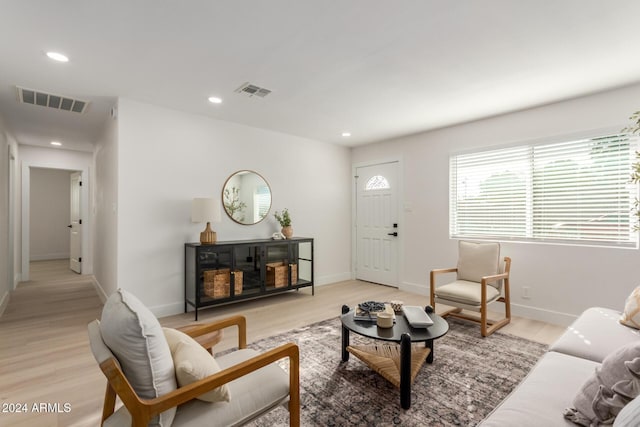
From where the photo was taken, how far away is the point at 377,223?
17.8 feet

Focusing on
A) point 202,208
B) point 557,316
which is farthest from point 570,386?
point 202,208

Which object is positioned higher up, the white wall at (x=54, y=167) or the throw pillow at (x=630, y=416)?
the white wall at (x=54, y=167)

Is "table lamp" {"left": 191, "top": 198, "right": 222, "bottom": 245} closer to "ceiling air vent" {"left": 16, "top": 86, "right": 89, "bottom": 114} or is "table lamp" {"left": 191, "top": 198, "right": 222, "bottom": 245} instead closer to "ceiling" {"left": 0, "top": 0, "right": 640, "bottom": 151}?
"ceiling" {"left": 0, "top": 0, "right": 640, "bottom": 151}

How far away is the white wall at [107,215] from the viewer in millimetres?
3574

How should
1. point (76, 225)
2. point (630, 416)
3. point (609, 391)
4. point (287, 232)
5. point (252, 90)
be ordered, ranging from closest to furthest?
point (630, 416) → point (609, 391) → point (252, 90) → point (287, 232) → point (76, 225)

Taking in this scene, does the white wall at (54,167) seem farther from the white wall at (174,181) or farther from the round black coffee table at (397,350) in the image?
the round black coffee table at (397,350)

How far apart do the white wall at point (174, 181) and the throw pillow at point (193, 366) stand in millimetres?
2526

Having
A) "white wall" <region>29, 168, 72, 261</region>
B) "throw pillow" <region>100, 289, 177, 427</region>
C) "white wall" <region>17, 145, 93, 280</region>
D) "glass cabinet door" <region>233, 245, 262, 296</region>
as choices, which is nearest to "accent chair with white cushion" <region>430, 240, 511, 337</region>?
"glass cabinet door" <region>233, 245, 262, 296</region>

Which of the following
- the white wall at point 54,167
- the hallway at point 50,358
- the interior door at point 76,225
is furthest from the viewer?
the interior door at point 76,225

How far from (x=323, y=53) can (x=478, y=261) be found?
281 cm

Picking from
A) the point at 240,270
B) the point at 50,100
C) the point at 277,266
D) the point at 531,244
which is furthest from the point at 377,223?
the point at 50,100

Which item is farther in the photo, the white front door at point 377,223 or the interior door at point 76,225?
the interior door at point 76,225

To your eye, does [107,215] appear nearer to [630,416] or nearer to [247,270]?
[247,270]

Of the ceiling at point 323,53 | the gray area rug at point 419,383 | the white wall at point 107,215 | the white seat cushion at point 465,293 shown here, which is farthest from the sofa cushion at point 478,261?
the white wall at point 107,215
